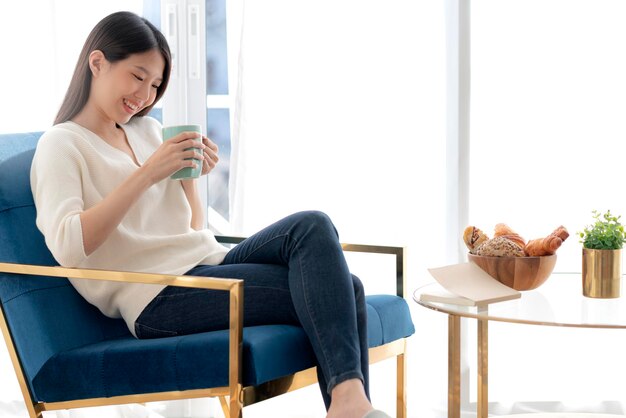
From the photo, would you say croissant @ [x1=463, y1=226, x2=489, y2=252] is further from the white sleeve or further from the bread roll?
the white sleeve

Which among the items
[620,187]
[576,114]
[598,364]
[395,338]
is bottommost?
[598,364]

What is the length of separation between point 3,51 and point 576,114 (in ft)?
6.15

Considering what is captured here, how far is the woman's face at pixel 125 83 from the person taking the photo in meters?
1.99

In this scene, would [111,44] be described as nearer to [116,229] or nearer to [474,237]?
[116,229]

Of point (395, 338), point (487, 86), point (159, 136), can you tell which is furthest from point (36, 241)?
point (487, 86)

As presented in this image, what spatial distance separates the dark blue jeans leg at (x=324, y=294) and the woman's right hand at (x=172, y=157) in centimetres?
25

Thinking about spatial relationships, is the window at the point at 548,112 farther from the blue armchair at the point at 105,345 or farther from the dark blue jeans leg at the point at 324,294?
the dark blue jeans leg at the point at 324,294

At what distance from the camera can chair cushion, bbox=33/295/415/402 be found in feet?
5.47

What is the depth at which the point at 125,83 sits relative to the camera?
200cm

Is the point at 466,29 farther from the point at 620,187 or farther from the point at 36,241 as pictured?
the point at 36,241

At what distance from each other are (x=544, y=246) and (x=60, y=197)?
3.41 feet

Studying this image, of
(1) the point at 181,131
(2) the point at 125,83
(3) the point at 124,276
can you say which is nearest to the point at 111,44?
(2) the point at 125,83

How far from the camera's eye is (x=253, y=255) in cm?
200

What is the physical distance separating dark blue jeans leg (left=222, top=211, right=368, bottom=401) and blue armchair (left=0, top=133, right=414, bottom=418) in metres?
0.07
